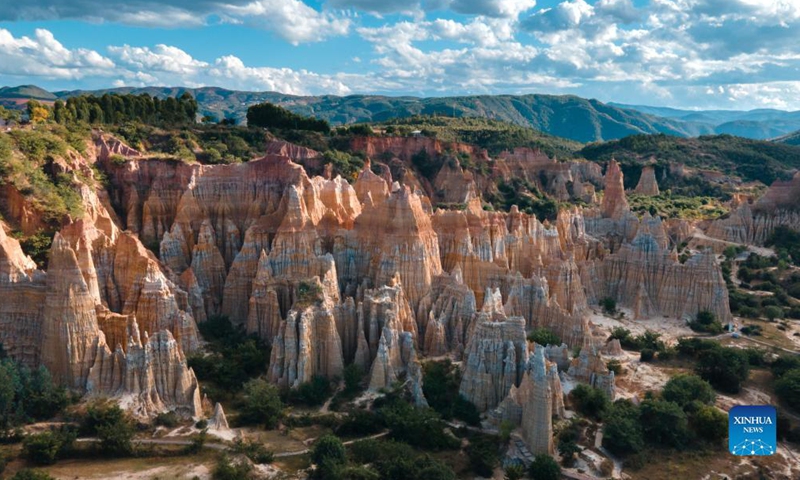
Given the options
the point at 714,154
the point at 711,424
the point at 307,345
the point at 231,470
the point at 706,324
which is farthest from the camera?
the point at 714,154

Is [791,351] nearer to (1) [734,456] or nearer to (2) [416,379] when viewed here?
(1) [734,456]

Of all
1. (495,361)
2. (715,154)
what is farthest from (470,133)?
(495,361)

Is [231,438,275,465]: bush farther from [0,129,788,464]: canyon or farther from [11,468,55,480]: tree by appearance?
[11,468,55,480]: tree

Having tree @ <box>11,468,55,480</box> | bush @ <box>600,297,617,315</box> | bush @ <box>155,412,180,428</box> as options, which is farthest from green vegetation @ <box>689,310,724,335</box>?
tree @ <box>11,468,55,480</box>

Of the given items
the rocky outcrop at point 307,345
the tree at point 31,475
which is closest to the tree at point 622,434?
the rocky outcrop at point 307,345

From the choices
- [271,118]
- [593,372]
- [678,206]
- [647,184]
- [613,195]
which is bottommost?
[593,372]

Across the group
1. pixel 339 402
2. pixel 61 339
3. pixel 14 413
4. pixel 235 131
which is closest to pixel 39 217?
pixel 61 339

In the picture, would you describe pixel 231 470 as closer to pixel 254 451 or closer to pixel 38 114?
pixel 254 451
